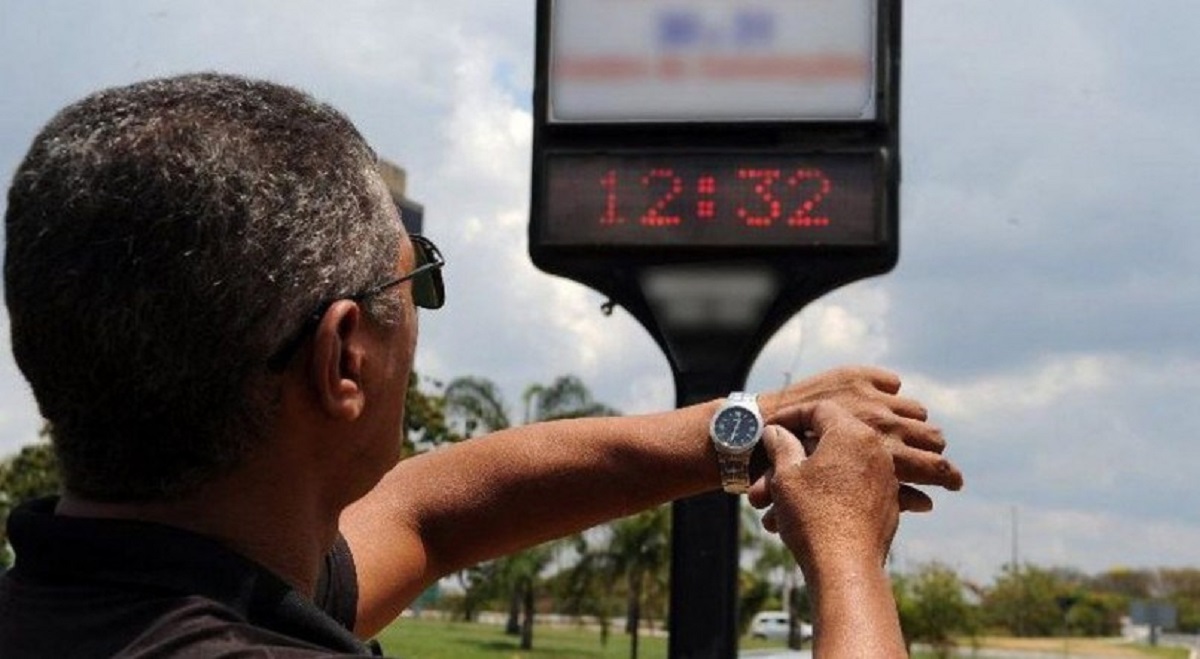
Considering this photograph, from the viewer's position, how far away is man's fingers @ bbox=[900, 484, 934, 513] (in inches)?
73.1

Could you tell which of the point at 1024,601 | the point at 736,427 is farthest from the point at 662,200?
the point at 1024,601

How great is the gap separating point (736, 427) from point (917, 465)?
0.26 metres

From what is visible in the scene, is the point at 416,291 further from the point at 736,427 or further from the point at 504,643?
the point at 504,643

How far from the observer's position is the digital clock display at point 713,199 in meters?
5.66

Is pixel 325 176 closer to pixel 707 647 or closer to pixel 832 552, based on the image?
pixel 832 552

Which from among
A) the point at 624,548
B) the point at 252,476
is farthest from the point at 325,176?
the point at 624,548

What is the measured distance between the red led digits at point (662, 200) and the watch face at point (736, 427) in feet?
12.1

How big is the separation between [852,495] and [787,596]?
154ft

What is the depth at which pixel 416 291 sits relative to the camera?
1.78 meters

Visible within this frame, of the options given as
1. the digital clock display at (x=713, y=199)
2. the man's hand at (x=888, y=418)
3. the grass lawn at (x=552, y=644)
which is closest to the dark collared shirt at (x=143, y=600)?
the man's hand at (x=888, y=418)

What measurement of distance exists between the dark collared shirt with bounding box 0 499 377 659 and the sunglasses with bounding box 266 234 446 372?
16cm

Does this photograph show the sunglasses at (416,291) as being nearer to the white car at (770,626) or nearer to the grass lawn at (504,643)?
the grass lawn at (504,643)

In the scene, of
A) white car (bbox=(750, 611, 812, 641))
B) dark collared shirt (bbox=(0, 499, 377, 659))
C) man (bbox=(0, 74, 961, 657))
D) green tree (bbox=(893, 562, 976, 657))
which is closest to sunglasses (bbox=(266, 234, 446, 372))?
man (bbox=(0, 74, 961, 657))

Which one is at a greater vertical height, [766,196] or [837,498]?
[766,196]
